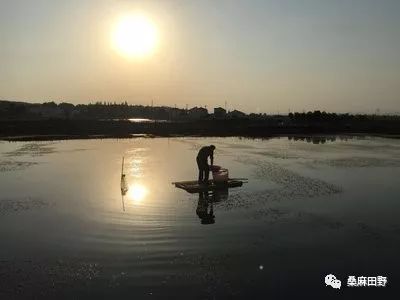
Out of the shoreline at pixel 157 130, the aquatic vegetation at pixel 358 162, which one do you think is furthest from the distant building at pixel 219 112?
the aquatic vegetation at pixel 358 162

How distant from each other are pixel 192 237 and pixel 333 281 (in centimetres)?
438

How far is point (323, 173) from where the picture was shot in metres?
26.7

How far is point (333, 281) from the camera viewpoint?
9.61m

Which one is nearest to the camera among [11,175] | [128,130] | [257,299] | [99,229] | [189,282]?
[257,299]

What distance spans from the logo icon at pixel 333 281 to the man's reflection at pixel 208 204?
519 centimetres

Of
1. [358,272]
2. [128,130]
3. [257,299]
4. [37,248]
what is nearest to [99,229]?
[37,248]

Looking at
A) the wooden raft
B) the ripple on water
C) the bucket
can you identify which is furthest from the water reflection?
the ripple on water

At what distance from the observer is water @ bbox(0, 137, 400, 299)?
9.37 meters

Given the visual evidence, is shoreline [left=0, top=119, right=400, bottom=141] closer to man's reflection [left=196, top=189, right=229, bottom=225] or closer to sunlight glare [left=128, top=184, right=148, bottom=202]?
sunlight glare [left=128, top=184, right=148, bottom=202]

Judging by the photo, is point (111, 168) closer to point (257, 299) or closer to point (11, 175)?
point (11, 175)

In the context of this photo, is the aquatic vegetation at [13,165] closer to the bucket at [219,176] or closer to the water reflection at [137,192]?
the water reflection at [137,192]

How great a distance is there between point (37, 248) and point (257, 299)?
646 centimetres

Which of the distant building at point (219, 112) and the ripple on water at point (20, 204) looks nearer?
the ripple on water at point (20, 204)

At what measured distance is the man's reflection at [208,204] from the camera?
48.8 ft
